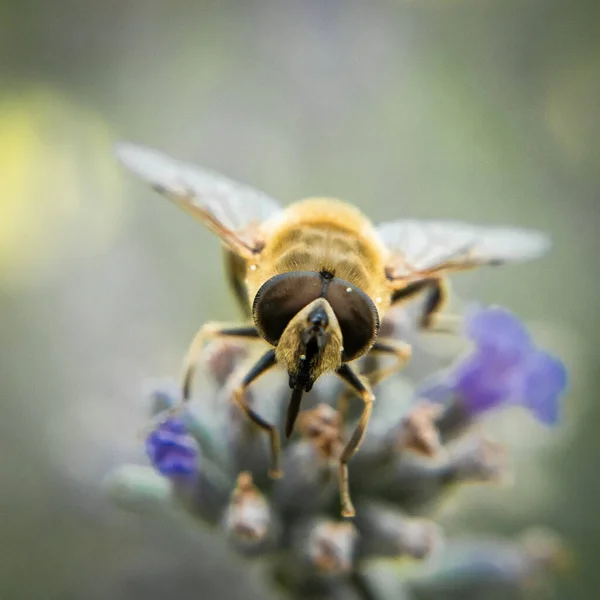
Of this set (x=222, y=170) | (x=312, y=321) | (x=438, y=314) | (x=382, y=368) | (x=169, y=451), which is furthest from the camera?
(x=222, y=170)

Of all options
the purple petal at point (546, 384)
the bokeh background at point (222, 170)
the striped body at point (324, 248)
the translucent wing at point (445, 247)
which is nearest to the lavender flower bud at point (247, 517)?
the striped body at point (324, 248)

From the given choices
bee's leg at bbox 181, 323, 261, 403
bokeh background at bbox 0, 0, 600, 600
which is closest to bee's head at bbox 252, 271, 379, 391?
bee's leg at bbox 181, 323, 261, 403

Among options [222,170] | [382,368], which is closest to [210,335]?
[382,368]

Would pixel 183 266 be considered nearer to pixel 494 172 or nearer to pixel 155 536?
pixel 155 536

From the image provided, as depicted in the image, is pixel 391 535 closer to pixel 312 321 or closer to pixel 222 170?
pixel 312 321

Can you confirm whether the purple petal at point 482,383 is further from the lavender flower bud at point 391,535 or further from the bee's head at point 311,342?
the bee's head at point 311,342

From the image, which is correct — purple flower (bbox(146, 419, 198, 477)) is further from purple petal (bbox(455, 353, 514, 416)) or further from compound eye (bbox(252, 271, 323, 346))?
purple petal (bbox(455, 353, 514, 416))
